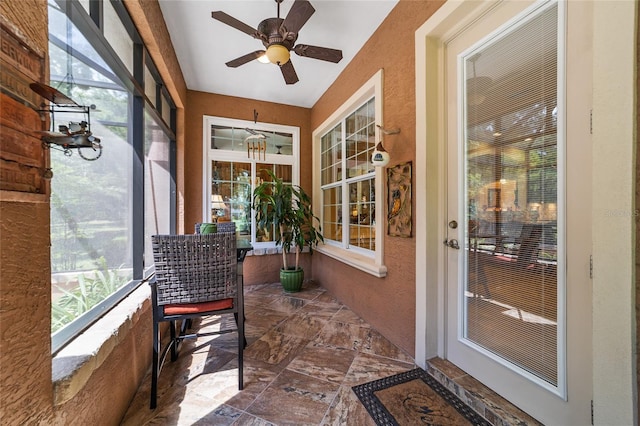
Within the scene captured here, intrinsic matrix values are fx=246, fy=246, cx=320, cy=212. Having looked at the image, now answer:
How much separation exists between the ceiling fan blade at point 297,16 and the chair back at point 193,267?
5.44 ft

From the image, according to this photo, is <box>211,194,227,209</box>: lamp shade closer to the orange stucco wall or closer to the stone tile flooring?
the stone tile flooring

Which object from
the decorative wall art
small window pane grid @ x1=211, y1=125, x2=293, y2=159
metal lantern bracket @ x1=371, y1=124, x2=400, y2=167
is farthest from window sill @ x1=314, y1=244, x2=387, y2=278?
small window pane grid @ x1=211, y1=125, x2=293, y2=159

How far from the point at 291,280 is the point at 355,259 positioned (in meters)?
1.33

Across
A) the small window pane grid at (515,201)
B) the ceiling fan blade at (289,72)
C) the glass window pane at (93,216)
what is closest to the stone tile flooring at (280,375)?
the small window pane grid at (515,201)

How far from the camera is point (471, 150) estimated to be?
1734 mm

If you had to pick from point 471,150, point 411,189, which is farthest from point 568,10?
point 411,189

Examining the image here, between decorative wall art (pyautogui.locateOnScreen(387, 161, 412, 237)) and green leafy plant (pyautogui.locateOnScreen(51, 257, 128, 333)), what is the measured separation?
219cm

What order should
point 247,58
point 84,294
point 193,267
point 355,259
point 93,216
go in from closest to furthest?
point 84,294 < point 93,216 < point 193,267 < point 247,58 < point 355,259

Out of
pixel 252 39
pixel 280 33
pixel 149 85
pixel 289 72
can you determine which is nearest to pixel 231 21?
pixel 280 33

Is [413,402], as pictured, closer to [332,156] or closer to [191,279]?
[191,279]

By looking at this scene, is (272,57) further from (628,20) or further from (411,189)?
(628,20)

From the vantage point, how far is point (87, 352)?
108 cm

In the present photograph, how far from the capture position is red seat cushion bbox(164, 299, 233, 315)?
1660 millimetres

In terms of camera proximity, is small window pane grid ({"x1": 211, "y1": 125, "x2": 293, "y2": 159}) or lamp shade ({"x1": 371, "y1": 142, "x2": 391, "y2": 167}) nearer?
lamp shade ({"x1": 371, "y1": 142, "x2": 391, "y2": 167})
